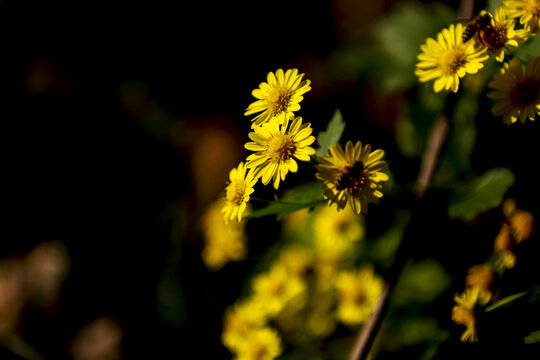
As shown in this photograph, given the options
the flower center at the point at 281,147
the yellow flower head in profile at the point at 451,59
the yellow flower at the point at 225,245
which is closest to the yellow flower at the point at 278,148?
the flower center at the point at 281,147

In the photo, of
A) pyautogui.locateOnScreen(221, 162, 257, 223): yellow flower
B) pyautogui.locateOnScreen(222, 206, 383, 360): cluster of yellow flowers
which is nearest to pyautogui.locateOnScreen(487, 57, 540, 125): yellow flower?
pyautogui.locateOnScreen(221, 162, 257, 223): yellow flower

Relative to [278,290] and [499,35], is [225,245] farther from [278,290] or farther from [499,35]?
[499,35]

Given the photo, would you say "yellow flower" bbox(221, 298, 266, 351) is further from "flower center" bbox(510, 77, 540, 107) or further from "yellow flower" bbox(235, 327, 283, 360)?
"flower center" bbox(510, 77, 540, 107)

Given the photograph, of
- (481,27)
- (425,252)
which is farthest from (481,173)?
(481,27)

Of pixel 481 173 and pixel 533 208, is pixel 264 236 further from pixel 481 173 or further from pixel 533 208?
pixel 533 208

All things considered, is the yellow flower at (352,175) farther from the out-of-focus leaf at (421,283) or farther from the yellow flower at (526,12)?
the out-of-focus leaf at (421,283)

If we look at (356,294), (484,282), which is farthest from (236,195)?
(356,294)
